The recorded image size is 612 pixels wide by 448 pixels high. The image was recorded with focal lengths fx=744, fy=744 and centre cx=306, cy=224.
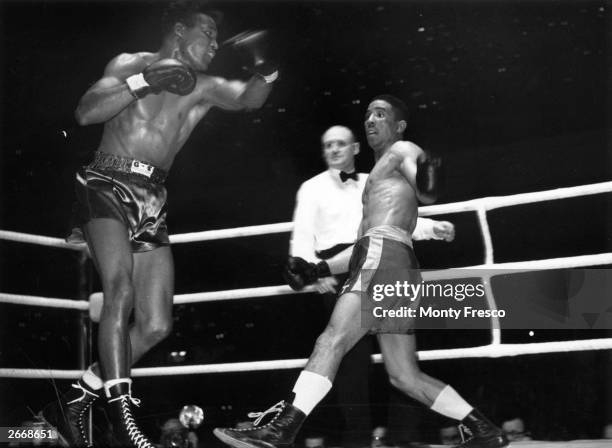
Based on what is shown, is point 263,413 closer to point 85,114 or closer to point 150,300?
point 150,300

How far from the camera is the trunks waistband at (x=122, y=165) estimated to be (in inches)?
93.6

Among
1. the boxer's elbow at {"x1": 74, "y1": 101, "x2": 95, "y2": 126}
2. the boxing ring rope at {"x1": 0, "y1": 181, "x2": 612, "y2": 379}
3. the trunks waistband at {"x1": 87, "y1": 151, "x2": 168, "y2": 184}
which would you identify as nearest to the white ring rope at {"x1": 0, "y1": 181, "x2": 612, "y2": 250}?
the boxing ring rope at {"x1": 0, "y1": 181, "x2": 612, "y2": 379}

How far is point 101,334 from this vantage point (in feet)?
7.05

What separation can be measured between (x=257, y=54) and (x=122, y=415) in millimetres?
1290

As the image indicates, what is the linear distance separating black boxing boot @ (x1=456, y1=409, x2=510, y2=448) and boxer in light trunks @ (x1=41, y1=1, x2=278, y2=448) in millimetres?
975

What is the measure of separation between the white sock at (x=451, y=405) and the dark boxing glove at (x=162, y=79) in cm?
122

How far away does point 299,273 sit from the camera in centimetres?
252

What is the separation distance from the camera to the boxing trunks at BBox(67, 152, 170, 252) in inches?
92.1

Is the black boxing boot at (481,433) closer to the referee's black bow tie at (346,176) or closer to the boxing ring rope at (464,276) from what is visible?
the boxing ring rope at (464,276)

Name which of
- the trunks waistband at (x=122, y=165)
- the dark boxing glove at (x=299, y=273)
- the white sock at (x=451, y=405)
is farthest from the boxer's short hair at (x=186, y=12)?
the white sock at (x=451, y=405)

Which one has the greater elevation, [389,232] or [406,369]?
[389,232]

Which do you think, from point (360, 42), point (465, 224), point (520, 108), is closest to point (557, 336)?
point (465, 224)

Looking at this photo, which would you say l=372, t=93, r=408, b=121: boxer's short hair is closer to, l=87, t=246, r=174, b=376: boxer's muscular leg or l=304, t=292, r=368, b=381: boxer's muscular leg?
l=304, t=292, r=368, b=381: boxer's muscular leg

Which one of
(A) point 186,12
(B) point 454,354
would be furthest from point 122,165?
(B) point 454,354
